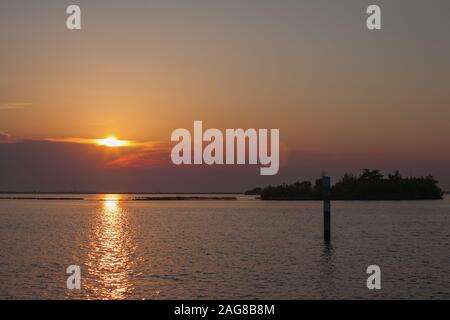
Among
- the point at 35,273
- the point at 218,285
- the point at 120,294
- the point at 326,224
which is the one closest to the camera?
the point at 120,294

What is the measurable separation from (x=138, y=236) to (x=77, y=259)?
86.7 feet

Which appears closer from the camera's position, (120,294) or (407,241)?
(120,294)

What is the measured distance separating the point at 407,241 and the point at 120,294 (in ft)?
143

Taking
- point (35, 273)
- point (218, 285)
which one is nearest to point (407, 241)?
point (218, 285)

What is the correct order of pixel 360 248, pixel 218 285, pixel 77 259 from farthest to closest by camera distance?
pixel 360 248 < pixel 77 259 < pixel 218 285

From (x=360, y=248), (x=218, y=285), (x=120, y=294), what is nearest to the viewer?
(x=120, y=294)

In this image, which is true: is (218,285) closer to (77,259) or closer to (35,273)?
(35,273)

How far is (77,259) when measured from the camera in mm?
48781
